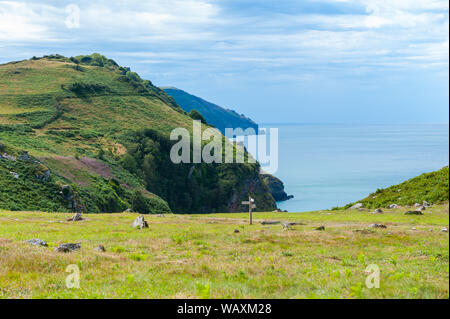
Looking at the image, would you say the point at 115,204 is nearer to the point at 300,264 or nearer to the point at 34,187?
the point at 34,187

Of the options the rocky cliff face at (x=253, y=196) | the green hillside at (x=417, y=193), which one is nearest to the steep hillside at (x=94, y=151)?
the rocky cliff face at (x=253, y=196)

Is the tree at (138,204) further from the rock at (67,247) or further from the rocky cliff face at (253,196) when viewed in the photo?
the rock at (67,247)

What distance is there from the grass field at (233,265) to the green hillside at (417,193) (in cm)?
2049

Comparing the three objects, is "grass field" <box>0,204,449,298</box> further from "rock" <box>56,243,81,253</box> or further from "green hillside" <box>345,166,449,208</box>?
"green hillside" <box>345,166,449,208</box>

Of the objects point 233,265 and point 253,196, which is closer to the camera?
point 233,265

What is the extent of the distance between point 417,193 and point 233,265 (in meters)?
37.5

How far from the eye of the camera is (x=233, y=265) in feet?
49.8

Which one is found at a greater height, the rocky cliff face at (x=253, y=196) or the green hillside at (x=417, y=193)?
the green hillside at (x=417, y=193)

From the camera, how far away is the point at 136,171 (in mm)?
121062

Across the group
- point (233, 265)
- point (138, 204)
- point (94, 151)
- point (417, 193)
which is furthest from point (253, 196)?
point (233, 265)

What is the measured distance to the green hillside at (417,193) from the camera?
43625 millimetres

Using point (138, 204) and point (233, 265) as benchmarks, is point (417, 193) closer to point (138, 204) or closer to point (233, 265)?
point (233, 265)

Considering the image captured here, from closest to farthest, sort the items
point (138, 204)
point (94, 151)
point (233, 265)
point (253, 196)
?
point (233, 265) → point (138, 204) → point (94, 151) → point (253, 196)
